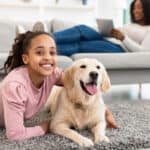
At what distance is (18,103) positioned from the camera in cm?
167

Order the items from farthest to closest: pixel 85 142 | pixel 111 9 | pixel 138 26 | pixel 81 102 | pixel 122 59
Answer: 1. pixel 111 9
2. pixel 138 26
3. pixel 122 59
4. pixel 81 102
5. pixel 85 142

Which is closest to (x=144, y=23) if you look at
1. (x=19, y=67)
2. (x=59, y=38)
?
(x=59, y=38)

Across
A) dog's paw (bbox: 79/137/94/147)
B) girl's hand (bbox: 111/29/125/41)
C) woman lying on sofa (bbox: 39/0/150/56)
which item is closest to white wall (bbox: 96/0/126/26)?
woman lying on sofa (bbox: 39/0/150/56)

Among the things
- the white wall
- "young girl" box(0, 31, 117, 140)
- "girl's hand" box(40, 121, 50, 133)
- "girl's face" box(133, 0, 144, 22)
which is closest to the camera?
"young girl" box(0, 31, 117, 140)

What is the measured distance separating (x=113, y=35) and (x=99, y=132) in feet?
6.09

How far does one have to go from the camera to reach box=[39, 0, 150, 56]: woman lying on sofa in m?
2.95

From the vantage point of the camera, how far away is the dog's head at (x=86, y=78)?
1.72m

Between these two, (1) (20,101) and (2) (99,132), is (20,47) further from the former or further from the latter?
(2) (99,132)

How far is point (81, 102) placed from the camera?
179 cm

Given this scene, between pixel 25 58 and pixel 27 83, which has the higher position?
pixel 25 58

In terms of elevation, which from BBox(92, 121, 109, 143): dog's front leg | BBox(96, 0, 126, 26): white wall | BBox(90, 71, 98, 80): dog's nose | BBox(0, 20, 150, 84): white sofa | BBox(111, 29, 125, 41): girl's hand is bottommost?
BBox(92, 121, 109, 143): dog's front leg

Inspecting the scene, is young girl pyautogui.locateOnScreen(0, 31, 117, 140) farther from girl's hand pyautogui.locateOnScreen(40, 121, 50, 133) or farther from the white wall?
the white wall

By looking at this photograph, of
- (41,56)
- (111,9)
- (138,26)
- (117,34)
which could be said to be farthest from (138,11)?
(111,9)

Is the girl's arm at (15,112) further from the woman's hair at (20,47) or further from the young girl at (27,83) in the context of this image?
the woman's hair at (20,47)
